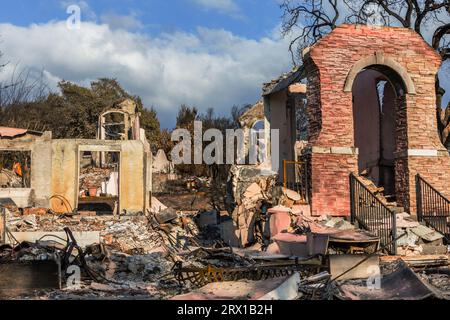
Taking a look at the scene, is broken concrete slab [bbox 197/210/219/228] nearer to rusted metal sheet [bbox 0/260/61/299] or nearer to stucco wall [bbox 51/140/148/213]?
stucco wall [bbox 51/140/148/213]

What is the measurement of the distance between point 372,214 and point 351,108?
2924mm

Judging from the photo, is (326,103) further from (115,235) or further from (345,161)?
(115,235)

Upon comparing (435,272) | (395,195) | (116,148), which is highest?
(116,148)

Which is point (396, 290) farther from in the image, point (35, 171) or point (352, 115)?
point (35, 171)

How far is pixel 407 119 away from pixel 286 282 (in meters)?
9.24

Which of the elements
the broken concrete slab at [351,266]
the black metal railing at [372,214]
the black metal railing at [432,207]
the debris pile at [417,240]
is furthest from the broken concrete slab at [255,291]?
the black metal railing at [432,207]

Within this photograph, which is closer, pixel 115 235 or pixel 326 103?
pixel 326 103

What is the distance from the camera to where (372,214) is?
15.1 metres

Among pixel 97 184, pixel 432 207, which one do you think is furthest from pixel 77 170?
pixel 432 207

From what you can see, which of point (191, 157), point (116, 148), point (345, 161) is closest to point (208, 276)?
point (345, 161)

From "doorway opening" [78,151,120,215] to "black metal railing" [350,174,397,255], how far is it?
393 inches

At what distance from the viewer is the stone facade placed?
16.0 meters

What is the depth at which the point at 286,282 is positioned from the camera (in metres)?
8.69

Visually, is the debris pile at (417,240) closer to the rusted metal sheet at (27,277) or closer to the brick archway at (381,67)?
the brick archway at (381,67)
